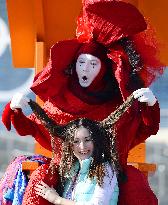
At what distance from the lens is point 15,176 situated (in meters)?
2.02

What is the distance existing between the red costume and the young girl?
0.34 ft

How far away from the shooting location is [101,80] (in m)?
1.96

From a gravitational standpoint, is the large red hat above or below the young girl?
above

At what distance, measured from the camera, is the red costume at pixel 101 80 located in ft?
6.29

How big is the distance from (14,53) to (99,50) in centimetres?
50

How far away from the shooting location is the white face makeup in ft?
6.34

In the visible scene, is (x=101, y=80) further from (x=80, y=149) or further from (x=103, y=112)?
(x=80, y=149)

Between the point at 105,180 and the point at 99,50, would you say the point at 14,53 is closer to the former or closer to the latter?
the point at 99,50

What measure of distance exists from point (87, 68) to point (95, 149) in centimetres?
29

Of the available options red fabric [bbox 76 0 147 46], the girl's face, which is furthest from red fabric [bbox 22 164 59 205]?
red fabric [bbox 76 0 147 46]

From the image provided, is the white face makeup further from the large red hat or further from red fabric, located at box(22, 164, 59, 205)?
red fabric, located at box(22, 164, 59, 205)

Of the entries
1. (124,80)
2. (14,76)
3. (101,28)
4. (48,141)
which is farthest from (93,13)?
(14,76)

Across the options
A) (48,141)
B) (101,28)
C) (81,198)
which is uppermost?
(101,28)

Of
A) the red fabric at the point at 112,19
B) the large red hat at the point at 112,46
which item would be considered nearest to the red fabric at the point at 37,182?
the large red hat at the point at 112,46
